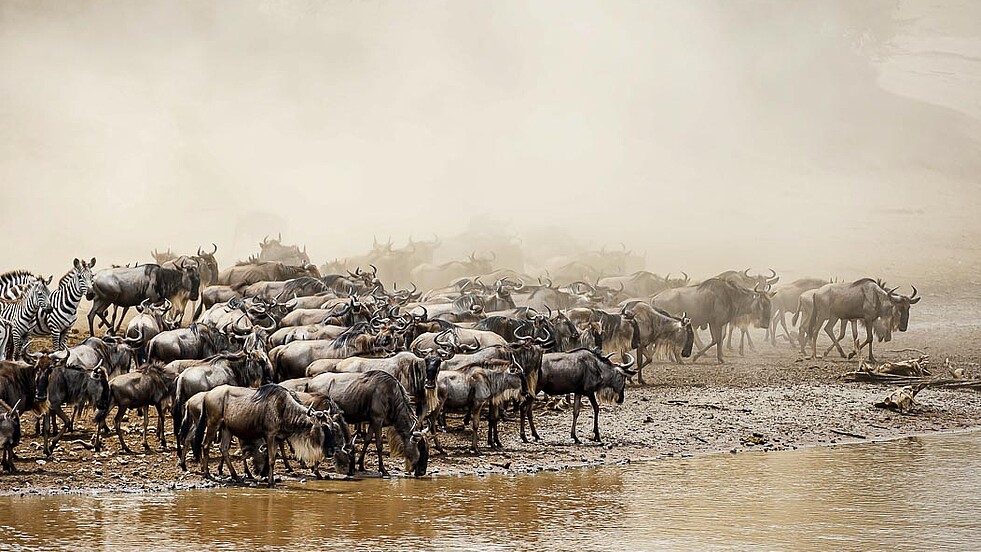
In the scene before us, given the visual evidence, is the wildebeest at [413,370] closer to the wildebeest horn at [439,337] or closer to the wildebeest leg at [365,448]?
the wildebeest leg at [365,448]

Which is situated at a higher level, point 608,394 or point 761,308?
point 761,308

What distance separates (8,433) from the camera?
413 inches

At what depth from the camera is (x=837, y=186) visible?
56094 mm

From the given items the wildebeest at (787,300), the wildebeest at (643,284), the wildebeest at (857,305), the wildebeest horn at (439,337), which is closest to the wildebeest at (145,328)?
the wildebeest horn at (439,337)

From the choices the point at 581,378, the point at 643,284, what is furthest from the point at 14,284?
the point at 643,284

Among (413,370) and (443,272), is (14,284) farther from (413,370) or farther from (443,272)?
(443,272)

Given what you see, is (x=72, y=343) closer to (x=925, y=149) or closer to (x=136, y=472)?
(x=136, y=472)

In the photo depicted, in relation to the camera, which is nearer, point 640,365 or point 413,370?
point 413,370

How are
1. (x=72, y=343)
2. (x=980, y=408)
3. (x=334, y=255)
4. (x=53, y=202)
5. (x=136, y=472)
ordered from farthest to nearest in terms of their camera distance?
(x=53, y=202), (x=334, y=255), (x=72, y=343), (x=980, y=408), (x=136, y=472)

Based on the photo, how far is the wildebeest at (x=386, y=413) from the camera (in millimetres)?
11375

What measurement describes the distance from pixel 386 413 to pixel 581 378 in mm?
2894

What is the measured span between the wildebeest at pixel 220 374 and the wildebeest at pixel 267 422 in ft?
2.27

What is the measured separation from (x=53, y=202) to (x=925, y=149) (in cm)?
4103

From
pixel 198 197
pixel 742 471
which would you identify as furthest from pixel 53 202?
pixel 742 471
